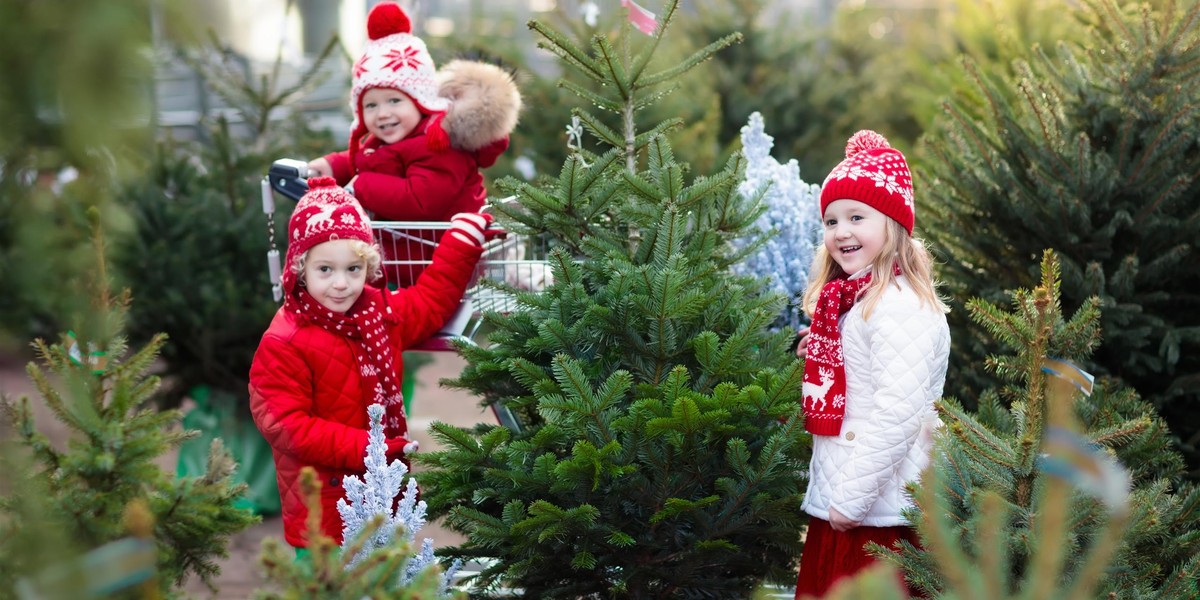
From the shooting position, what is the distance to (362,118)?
432 cm

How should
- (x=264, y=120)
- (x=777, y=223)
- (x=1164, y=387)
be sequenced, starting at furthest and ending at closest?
1. (x=264, y=120)
2. (x=777, y=223)
3. (x=1164, y=387)

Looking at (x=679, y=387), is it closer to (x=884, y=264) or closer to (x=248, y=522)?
(x=884, y=264)

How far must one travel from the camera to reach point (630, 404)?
3229 millimetres

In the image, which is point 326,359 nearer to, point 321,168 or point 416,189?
point 416,189

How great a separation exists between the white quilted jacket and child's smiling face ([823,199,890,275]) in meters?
0.11

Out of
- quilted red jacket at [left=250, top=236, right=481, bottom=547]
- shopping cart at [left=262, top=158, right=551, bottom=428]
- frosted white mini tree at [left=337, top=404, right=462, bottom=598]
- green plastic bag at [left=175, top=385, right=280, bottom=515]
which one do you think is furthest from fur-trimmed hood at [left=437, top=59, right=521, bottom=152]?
green plastic bag at [left=175, top=385, right=280, bottom=515]

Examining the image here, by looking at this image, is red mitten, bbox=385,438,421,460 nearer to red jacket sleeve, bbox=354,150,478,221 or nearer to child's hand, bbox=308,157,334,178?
red jacket sleeve, bbox=354,150,478,221

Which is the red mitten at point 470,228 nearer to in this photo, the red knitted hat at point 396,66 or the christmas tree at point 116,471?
the red knitted hat at point 396,66

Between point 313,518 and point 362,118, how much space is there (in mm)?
2755

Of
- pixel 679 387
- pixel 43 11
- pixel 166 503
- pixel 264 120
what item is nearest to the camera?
pixel 43 11

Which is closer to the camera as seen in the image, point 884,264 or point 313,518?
point 313,518

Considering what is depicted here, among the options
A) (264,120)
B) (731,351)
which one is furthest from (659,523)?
(264,120)

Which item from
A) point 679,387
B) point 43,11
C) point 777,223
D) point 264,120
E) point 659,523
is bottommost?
point 659,523

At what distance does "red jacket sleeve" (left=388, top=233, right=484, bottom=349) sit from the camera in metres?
3.84
